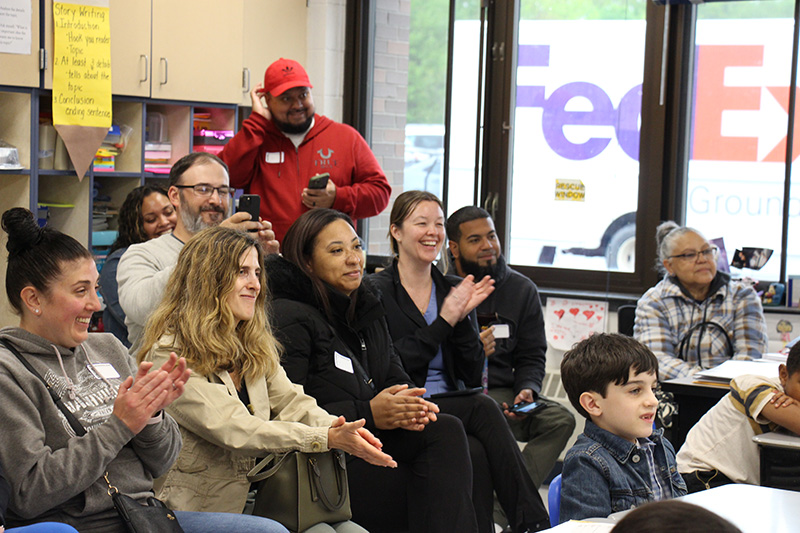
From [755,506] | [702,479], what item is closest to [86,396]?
[755,506]

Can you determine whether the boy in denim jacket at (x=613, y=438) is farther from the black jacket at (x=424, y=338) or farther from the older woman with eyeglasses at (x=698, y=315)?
the older woman with eyeglasses at (x=698, y=315)

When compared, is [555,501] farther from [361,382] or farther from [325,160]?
[325,160]

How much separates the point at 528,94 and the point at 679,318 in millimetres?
1553

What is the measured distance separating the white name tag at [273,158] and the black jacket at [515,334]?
41.6 inches

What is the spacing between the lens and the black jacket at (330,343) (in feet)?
8.46

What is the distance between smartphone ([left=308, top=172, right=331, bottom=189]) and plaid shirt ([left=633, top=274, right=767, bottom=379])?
152cm

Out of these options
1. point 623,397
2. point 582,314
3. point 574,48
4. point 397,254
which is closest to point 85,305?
point 623,397

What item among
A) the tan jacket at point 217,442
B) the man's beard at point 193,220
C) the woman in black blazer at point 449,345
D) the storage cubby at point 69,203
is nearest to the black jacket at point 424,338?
the woman in black blazer at point 449,345

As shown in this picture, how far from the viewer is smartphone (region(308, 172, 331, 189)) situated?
3.57m

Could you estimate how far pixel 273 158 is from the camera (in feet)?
12.7

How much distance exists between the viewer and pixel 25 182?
3.66 metres

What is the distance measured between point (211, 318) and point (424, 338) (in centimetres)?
99

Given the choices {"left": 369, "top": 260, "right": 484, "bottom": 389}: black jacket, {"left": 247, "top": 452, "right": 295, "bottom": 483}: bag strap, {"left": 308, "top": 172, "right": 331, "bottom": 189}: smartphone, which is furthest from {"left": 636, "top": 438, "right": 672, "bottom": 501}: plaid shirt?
{"left": 308, "top": 172, "right": 331, "bottom": 189}: smartphone

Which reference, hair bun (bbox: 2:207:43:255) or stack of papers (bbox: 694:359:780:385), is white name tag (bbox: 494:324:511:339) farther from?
hair bun (bbox: 2:207:43:255)
